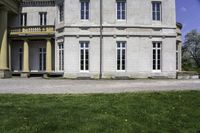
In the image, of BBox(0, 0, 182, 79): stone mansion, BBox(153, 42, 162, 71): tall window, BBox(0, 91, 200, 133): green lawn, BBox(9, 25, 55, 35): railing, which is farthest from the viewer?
BBox(9, 25, 55, 35): railing

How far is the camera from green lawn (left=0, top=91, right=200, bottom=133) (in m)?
8.21

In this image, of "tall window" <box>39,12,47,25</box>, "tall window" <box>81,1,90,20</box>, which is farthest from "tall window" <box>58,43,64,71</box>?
"tall window" <box>39,12,47,25</box>

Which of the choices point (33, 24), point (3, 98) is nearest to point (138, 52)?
point (33, 24)

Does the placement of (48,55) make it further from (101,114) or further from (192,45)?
(192,45)

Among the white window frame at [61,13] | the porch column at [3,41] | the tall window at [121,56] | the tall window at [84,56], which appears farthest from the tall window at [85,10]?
the porch column at [3,41]

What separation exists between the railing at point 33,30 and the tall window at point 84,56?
426 centimetres

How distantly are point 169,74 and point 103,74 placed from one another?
19.9 ft

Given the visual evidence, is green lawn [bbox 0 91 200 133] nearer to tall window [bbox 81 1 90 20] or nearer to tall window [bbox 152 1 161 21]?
tall window [bbox 81 1 90 20]

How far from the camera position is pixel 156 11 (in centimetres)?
2978

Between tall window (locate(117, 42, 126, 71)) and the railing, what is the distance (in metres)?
6.96

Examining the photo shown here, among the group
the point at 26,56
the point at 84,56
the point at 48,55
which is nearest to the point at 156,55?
the point at 84,56

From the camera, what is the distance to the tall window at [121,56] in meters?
29.0

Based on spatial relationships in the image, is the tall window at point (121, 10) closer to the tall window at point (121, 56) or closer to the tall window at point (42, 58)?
the tall window at point (121, 56)

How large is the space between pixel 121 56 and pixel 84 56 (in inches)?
130
